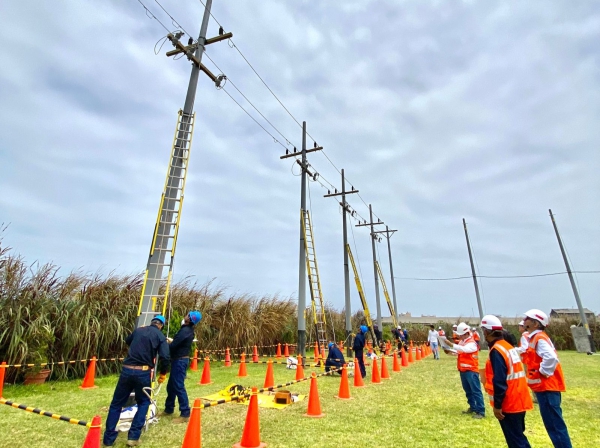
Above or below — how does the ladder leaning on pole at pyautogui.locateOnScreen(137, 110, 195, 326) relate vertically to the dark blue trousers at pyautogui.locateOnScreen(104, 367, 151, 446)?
above

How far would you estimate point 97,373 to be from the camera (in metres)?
11.1

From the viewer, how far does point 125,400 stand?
5.39m

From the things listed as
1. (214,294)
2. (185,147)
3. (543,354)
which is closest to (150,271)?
(185,147)

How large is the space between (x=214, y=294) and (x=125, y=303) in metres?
5.18

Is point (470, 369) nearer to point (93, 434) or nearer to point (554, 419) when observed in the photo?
point (554, 419)

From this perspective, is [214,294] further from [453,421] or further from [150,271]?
[453,421]

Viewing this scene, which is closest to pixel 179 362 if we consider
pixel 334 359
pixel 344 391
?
pixel 344 391

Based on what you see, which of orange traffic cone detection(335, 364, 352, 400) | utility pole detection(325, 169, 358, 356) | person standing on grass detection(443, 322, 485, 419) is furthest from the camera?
utility pole detection(325, 169, 358, 356)

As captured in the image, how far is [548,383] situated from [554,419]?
0.44 metres

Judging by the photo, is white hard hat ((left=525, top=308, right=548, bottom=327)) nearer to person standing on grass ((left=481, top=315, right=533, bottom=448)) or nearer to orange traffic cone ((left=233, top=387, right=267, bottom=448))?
person standing on grass ((left=481, top=315, right=533, bottom=448))

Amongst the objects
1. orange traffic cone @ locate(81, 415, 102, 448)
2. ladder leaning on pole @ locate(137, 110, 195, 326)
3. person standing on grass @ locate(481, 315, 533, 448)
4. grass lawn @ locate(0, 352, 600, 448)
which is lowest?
grass lawn @ locate(0, 352, 600, 448)

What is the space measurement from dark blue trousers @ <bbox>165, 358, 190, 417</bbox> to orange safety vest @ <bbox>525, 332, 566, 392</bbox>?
5.62 metres

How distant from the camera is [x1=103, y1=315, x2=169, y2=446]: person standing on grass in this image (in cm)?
524

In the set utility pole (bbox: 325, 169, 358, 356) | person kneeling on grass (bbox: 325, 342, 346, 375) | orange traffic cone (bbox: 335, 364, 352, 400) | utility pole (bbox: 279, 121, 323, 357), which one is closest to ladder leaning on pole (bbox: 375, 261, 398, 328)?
utility pole (bbox: 325, 169, 358, 356)
